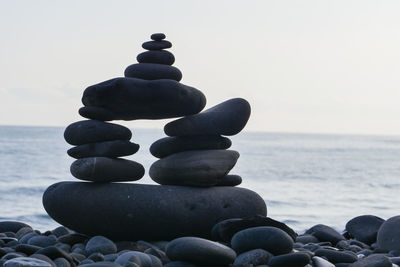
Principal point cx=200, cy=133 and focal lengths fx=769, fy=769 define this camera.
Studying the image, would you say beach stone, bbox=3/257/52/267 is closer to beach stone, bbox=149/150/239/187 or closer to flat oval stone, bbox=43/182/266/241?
flat oval stone, bbox=43/182/266/241

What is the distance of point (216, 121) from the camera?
9445 mm

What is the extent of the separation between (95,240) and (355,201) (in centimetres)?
1720

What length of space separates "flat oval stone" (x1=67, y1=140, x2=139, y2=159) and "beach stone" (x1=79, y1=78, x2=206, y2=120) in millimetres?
361

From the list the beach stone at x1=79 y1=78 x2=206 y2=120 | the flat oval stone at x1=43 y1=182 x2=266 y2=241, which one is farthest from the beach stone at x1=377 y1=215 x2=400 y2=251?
the beach stone at x1=79 y1=78 x2=206 y2=120

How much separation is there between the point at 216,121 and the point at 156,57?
3.64ft

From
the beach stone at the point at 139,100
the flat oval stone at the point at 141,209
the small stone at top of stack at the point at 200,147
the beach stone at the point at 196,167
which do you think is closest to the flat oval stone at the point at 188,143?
the small stone at top of stack at the point at 200,147

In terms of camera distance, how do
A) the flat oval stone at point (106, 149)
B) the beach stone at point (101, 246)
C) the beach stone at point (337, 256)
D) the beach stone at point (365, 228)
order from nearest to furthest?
the beach stone at point (337, 256) → the beach stone at point (101, 246) → the flat oval stone at point (106, 149) → the beach stone at point (365, 228)

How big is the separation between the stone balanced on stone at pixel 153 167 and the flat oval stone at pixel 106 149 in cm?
1

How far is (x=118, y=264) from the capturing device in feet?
22.6

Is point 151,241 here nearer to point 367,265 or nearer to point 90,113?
point 90,113

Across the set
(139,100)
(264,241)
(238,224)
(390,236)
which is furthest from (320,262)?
(139,100)

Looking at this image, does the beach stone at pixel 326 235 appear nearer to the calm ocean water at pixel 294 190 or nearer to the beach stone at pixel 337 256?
the beach stone at pixel 337 256

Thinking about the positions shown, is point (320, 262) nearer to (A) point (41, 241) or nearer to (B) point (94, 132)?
(B) point (94, 132)

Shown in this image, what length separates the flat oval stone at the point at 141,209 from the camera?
906cm
